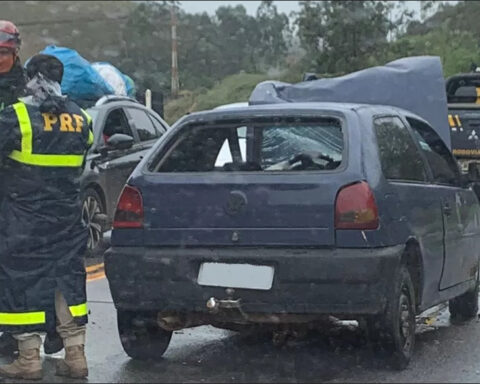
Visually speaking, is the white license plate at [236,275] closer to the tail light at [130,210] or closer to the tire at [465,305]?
the tail light at [130,210]

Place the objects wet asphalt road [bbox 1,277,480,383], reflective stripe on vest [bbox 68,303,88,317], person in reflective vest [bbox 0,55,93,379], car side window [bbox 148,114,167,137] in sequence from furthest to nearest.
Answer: car side window [bbox 148,114,167,137], wet asphalt road [bbox 1,277,480,383], reflective stripe on vest [bbox 68,303,88,317], person in reflective vest [bbox 0,55,93,379]

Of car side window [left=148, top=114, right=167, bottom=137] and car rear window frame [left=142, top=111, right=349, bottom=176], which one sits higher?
car rear window frame [left=142, top=111, right=349, bottom=176]

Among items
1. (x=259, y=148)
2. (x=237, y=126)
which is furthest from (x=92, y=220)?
(x=237, y=126)

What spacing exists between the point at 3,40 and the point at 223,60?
3384cm

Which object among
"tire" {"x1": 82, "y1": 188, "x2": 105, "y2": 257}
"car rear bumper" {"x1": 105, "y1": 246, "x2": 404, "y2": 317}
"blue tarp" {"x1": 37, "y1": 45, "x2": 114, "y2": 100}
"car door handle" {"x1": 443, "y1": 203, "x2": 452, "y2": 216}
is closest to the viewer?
"car rear bumper" {"x1": 105, "y1": 246, "x2": 404, "y2": 317}

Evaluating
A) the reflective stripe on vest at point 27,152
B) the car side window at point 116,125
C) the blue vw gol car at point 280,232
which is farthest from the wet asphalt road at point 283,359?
the car side window at point 116,125

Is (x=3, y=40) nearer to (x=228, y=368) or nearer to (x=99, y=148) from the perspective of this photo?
(x=228, y=368)

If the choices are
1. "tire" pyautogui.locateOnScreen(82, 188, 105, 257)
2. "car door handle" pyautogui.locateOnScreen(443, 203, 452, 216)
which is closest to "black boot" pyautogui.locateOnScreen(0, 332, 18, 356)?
"car door handle" pyautogui.locateOnScreen(443, 203, 452, 216)

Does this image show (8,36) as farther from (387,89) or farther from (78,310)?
(387,89)

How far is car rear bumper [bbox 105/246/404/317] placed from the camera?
537 cm

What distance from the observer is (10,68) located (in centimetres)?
583

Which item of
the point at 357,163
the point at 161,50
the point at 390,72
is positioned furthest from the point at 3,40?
the point at 161,50

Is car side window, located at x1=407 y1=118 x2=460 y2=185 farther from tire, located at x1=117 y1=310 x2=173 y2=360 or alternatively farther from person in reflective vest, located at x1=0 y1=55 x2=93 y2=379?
person in reflective vest, located at x1=0 y1=55 x2=93 y2=379

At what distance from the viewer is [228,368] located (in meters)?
5.93
